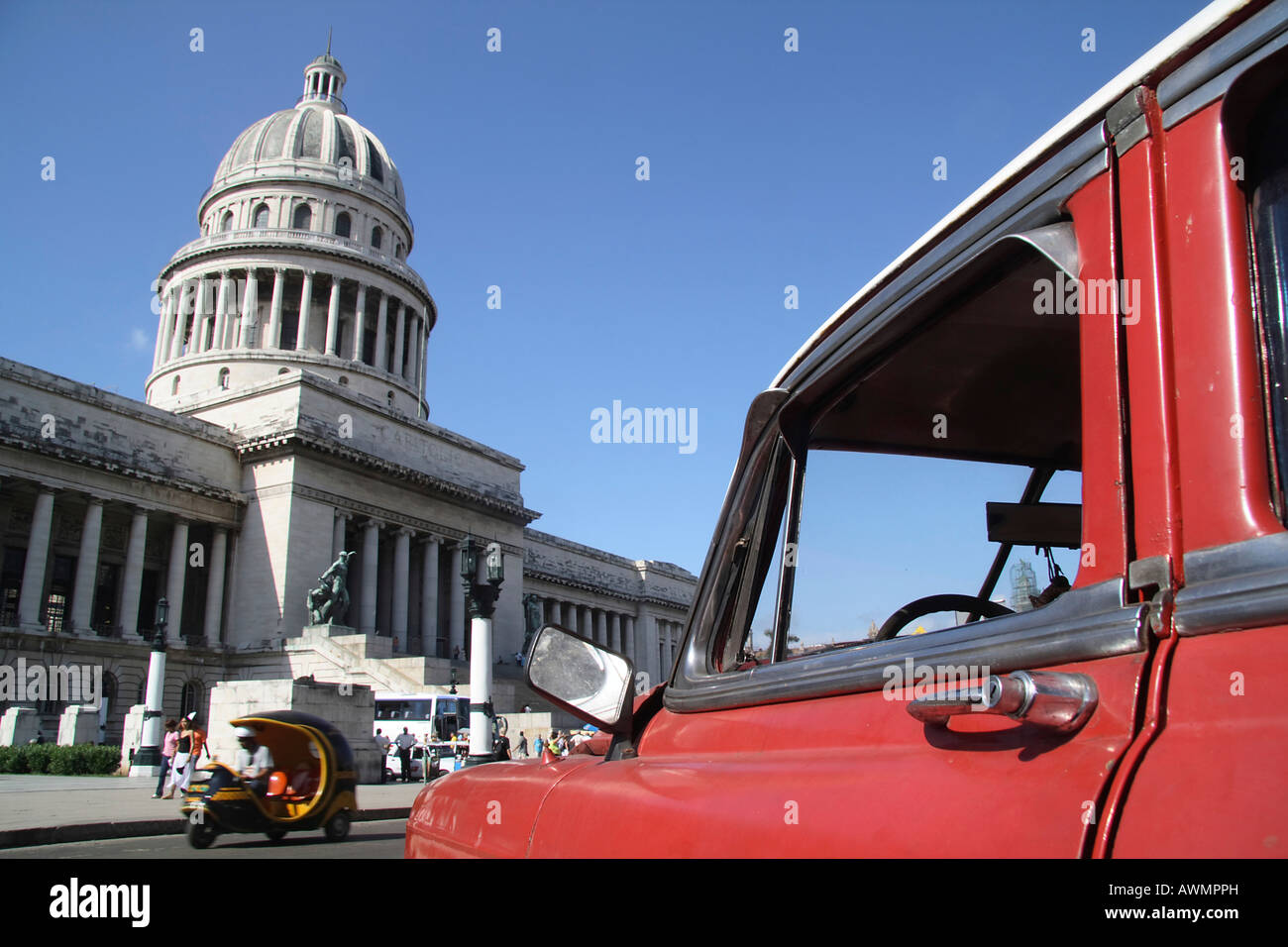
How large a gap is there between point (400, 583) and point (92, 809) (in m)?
27.5

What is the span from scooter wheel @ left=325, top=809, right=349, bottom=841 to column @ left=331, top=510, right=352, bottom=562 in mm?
28591

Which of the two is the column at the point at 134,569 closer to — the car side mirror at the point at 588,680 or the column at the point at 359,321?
the column at the point at 359,321

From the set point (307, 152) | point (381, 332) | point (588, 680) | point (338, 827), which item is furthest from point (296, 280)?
point (588, 680)

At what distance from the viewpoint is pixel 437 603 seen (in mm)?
45000

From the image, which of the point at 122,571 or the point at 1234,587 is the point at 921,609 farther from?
the point at 122,571

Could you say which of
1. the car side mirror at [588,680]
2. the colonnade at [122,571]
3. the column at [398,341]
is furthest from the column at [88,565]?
the car side mirror at [588,680]

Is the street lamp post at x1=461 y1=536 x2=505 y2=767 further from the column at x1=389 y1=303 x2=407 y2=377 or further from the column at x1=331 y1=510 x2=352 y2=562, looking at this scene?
the column at x1=389 y1=303 x2=407 y2=377

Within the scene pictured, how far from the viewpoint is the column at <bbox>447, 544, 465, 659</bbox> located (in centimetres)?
4416

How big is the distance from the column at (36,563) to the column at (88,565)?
42.0 inches

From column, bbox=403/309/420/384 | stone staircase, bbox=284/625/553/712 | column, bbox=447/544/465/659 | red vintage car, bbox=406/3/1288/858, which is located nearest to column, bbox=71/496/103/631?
stone staircase, bbox=284/625/553/712

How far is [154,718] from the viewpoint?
2503 cm
